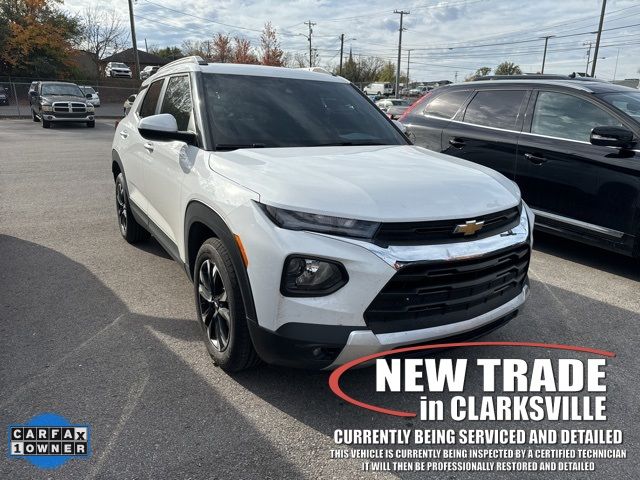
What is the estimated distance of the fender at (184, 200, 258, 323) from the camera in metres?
2.52

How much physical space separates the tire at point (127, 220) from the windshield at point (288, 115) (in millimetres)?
2164

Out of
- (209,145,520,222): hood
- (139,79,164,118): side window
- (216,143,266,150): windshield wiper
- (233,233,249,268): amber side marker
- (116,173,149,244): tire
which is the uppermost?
(139,79,164,118): side window

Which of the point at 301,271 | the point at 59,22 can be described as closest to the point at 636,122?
the point at 301,271

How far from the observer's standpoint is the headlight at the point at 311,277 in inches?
91.6

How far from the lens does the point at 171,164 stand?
3.61m

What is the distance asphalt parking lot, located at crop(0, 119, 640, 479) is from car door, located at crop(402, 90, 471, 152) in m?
2.02

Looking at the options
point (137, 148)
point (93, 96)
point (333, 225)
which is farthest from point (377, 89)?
point (333, 225)

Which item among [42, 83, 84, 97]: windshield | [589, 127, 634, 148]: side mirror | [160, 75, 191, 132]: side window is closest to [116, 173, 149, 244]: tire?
[160, 75, 191, 132]: side window

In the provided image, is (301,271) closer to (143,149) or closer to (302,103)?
(302,103)

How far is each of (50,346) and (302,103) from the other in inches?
97.6

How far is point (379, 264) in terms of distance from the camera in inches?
91.0

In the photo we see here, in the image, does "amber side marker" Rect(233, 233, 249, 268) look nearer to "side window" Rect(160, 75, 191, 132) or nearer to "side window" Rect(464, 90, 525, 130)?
"side window" Rect(160, 75, 191, 132)

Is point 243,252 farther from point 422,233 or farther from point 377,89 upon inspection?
point 377,89

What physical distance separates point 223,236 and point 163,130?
3.33 ft
